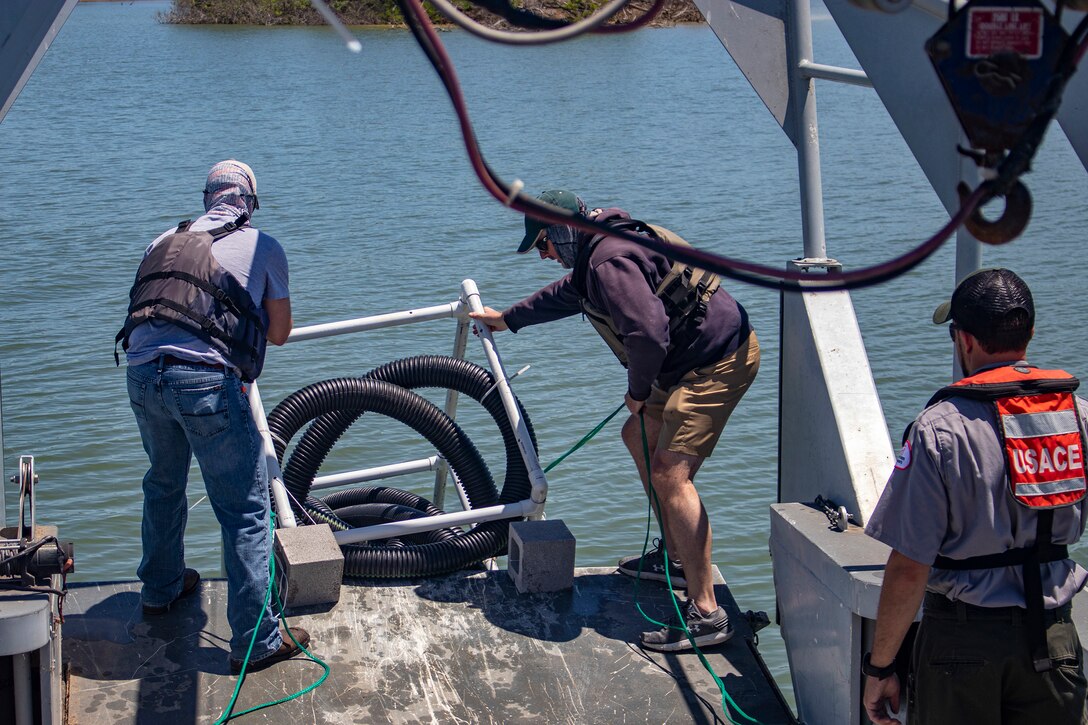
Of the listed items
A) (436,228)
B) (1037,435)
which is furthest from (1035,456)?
(436,228)

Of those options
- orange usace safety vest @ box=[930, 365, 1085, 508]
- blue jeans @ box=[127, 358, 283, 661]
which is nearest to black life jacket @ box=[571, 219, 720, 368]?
blue jeans @ box=[127, 358, 283, 661]

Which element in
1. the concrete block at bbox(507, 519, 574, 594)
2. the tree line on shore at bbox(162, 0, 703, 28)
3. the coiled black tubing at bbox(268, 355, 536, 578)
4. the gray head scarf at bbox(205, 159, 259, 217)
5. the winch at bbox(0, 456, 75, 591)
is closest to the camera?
the winch at bbox(0, 456, 75, 591)

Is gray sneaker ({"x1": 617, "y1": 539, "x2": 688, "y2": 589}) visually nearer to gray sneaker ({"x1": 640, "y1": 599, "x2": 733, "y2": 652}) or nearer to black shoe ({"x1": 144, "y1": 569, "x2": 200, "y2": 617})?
gray sneaker ({"x1": 640, "y1": 599, "x2": 733, "y2": 652})

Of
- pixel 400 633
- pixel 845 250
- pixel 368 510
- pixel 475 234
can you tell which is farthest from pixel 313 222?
pixel 400 633

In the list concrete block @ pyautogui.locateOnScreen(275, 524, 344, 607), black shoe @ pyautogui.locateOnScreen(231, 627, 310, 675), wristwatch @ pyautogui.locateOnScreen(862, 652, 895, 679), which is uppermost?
wristwatch @ pyautogui.locateOnScreen(862, 652, 895, 679)

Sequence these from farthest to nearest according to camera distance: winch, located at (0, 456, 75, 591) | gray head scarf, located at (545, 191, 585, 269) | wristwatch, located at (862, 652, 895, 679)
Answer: gray head scarf, located at (545, 191, 585, 269) < winch, located at (0, 456, 75, 591) < wristwatch, located at (862, 652, 895, 679)

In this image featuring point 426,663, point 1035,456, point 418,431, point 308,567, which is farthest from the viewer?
point 418,431

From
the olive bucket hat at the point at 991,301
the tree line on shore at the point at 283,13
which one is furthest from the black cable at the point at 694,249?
the tree line on shore at the point at 283,13

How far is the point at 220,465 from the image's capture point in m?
3.78

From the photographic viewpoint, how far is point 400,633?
4.24 metres

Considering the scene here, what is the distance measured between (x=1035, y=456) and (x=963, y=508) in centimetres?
20

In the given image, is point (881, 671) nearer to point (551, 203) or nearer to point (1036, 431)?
point (1036, 431)

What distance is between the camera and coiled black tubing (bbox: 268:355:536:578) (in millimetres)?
4781

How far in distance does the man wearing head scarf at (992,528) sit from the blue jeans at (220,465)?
80.4 inches
